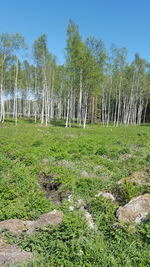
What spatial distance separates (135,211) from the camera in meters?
4.48

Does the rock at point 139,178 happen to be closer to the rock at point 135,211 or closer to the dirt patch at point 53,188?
the rock at point 135,211

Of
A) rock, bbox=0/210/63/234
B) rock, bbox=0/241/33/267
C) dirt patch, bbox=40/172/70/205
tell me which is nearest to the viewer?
rock, bbox=0/241/33/267

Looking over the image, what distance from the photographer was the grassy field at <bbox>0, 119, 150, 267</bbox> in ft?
11.4

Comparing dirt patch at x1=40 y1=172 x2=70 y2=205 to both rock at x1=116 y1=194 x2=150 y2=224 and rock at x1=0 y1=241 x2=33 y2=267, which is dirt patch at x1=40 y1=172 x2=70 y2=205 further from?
rock at x1=0 y1=241 x2=33 y2=267

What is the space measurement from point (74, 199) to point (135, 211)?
1.90 m

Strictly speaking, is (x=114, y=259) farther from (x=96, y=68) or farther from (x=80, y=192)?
(x=96, y=68)

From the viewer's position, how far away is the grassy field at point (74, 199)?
3463 mm

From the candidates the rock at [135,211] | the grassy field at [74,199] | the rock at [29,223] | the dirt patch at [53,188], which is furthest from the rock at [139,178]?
the rock at [29,223]

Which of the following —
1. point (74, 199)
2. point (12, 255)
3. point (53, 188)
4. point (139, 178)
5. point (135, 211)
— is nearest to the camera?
point (12, 255)

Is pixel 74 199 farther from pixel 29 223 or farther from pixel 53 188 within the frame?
pixel 29 223

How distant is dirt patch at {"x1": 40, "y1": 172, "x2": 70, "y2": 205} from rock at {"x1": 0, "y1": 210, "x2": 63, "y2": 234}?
3.92 feet

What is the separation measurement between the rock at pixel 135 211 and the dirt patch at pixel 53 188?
204 cm

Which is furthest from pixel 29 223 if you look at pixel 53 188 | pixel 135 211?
pixel 135 211

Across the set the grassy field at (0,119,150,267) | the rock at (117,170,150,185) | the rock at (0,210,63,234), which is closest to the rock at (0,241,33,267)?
the grassy field at (0,119,150,267)
